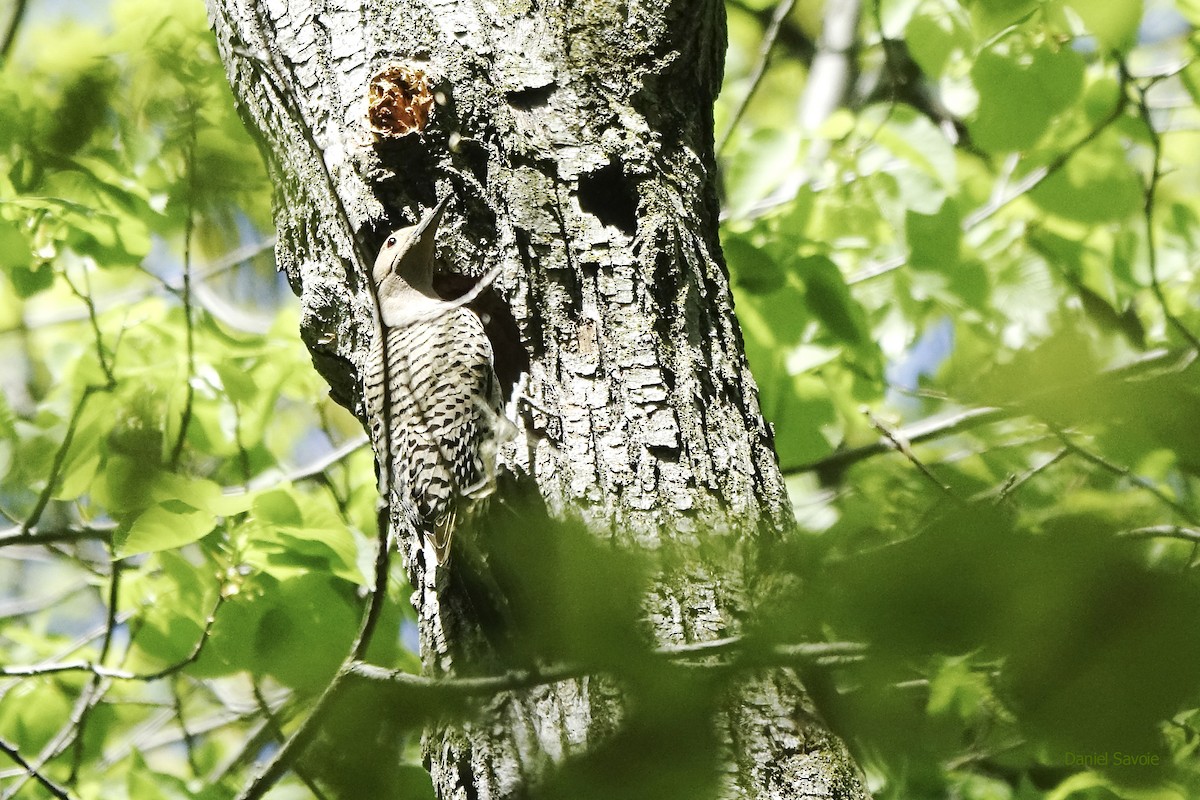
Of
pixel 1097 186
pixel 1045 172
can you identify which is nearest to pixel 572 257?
pixel 1097 186

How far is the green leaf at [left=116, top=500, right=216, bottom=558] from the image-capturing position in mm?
2166

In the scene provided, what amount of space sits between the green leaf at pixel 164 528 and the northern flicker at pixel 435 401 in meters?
0.44

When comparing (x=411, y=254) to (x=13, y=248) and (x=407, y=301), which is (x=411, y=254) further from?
(x=13, y=248)

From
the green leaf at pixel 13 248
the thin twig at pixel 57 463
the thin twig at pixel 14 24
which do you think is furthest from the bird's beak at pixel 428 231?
the thin twig at pixel 14 24

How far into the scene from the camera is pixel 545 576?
124 centimetres

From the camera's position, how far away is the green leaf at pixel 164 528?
2.17 metres

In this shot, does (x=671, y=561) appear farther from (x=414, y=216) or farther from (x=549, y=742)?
(x=414, y=216)

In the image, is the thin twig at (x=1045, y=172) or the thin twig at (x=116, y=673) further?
the thin twig at (x=1045, y=172)

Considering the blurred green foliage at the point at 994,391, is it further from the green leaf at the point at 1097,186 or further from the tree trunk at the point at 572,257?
the tree trunk at the point at 572,257

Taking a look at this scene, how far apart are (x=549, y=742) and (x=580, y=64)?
1484mm

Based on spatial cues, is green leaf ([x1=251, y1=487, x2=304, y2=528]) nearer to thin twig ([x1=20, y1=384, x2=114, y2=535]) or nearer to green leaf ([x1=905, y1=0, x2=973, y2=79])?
thin twig ([x1=20, y1=384, x2=114, y2=535])

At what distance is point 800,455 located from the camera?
139 inches

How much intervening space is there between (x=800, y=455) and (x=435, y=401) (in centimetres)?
145

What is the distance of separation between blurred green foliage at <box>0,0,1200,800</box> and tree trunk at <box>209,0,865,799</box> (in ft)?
0.51
